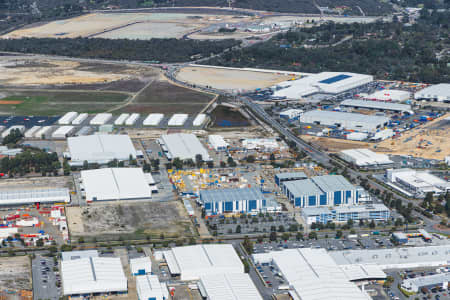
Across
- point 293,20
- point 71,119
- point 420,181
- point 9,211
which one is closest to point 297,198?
point 420,181

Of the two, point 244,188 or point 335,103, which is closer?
point 244,188

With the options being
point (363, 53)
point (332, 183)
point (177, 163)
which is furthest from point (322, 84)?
point (332, 183)

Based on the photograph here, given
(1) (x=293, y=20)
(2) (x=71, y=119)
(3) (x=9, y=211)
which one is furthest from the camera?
(1) (x=293, y=20)

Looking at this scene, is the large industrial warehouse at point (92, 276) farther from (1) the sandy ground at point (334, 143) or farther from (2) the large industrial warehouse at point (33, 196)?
(1) the sandy ground at point (334, 143)

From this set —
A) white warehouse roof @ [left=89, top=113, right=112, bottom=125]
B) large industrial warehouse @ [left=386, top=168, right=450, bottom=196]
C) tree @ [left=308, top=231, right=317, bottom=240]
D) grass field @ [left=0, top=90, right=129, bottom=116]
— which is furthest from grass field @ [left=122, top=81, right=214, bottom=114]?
tree @ [left=308, top=231, right=317, bottom=240]

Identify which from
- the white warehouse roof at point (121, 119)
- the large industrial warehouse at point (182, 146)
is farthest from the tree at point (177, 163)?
the white warehouse roof at point (121, 119)

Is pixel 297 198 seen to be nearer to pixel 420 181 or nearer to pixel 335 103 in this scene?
pixel 420 181
